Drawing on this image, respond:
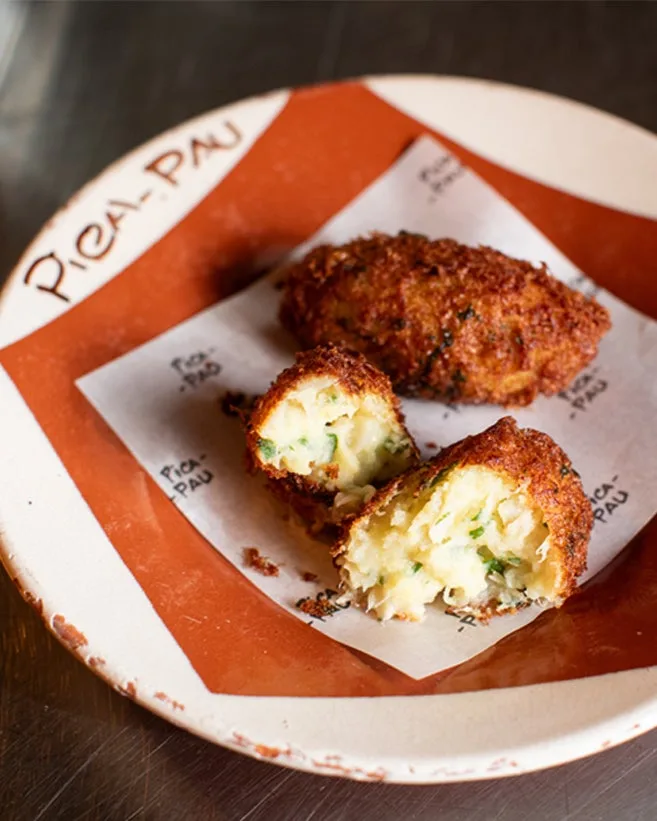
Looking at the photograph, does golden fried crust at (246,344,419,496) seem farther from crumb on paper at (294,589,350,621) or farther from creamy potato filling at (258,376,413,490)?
crumb on paper at (294,589,350,621)

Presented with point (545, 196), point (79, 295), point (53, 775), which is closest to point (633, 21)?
point (545, 196)

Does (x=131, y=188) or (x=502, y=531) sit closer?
(x=502, y=531)

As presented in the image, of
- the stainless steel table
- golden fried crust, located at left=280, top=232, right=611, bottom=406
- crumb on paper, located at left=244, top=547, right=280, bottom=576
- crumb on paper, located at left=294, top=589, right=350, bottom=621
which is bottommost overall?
crumb on paper, located at left=294, top=589, right=350, bottom=621

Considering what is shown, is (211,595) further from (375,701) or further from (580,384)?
(580,384)

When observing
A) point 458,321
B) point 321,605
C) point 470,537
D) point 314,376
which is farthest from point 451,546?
point 458,321

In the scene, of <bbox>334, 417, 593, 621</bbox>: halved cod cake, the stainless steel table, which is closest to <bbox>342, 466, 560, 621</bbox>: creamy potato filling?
<bbox>334, 417, 593, 621</bbox>: halved cod cake

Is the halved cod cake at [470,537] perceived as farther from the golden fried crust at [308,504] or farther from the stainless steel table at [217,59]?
the stainless steel table at [217,59]

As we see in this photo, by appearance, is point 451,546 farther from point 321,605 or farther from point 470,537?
point 321,605
